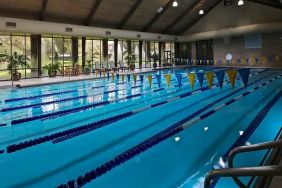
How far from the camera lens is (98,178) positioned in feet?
11.4

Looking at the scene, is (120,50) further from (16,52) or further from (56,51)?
(16,52)

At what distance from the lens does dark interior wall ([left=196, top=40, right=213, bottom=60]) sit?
24.2 m

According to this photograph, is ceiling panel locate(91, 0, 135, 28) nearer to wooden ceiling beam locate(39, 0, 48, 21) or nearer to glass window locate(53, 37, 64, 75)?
glass window locate(53, 37, 64, 75)

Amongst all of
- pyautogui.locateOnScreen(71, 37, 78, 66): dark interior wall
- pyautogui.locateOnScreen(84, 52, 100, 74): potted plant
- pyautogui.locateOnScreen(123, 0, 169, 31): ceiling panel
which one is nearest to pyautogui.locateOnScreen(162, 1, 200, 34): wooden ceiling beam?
→ pyautogui.locateOnScreen(123, 0, 169, 31): ceiling panel

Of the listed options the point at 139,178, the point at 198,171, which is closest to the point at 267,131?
the point at 198,171

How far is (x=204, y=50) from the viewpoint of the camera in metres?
24.7

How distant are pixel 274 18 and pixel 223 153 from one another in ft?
60.8

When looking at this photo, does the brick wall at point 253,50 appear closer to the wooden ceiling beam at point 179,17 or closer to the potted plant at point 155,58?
the wooden ceiling beam at point 179,17

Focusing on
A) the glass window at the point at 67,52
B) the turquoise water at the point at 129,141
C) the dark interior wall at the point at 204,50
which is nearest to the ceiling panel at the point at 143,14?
the glass window at the point at 67,52

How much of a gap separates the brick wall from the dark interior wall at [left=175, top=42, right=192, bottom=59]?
107 inches

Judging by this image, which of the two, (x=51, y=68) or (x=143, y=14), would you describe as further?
(x=143, y=14)

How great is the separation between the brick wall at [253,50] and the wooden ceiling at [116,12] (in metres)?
3.17

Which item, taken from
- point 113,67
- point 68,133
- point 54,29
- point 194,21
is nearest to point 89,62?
point 113,67

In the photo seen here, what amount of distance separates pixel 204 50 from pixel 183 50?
211 centimetres
